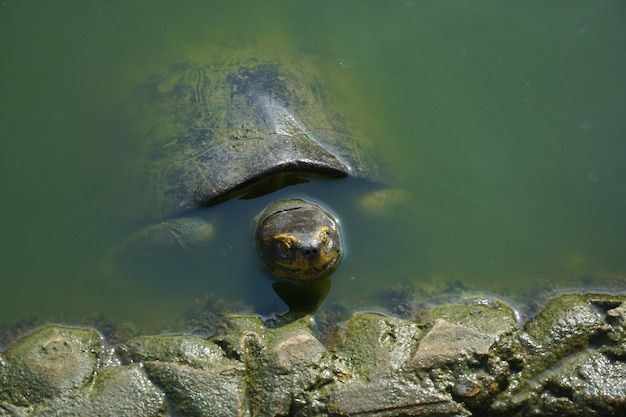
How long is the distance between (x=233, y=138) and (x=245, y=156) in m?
0.17

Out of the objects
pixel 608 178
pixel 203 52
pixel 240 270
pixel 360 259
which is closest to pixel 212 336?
pixel 240 270

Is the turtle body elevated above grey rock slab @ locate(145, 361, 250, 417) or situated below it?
above

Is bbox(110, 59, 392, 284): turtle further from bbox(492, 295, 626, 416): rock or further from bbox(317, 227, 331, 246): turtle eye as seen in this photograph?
bbox(492, 295, 626, 416): rock

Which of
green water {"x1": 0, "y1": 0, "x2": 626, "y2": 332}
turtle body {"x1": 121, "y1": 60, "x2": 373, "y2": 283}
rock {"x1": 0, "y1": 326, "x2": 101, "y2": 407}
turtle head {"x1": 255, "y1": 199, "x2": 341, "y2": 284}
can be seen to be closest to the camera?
rock {"x1": 0, "y1": 326, "x2": 101, "y2": 407}

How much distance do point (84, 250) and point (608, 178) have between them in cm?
359

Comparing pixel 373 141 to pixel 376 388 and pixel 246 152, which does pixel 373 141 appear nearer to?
pixel 246 152

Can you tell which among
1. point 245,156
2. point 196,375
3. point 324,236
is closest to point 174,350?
point 196,375

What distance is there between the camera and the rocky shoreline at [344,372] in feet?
9.36

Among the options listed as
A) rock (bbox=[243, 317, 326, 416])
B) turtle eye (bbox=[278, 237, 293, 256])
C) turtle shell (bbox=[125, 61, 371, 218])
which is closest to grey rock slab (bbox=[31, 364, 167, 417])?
rock (bbox=[243, 317, 326, 416])

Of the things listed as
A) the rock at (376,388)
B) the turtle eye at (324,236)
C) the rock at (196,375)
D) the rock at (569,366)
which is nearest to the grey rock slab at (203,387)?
the rock at (196,375)

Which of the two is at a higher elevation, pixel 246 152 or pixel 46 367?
pixel 246 152

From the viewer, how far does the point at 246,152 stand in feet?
12.8

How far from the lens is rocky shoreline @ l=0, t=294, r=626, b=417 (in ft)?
9.36

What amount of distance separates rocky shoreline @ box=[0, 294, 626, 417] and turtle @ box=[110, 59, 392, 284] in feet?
2.27
